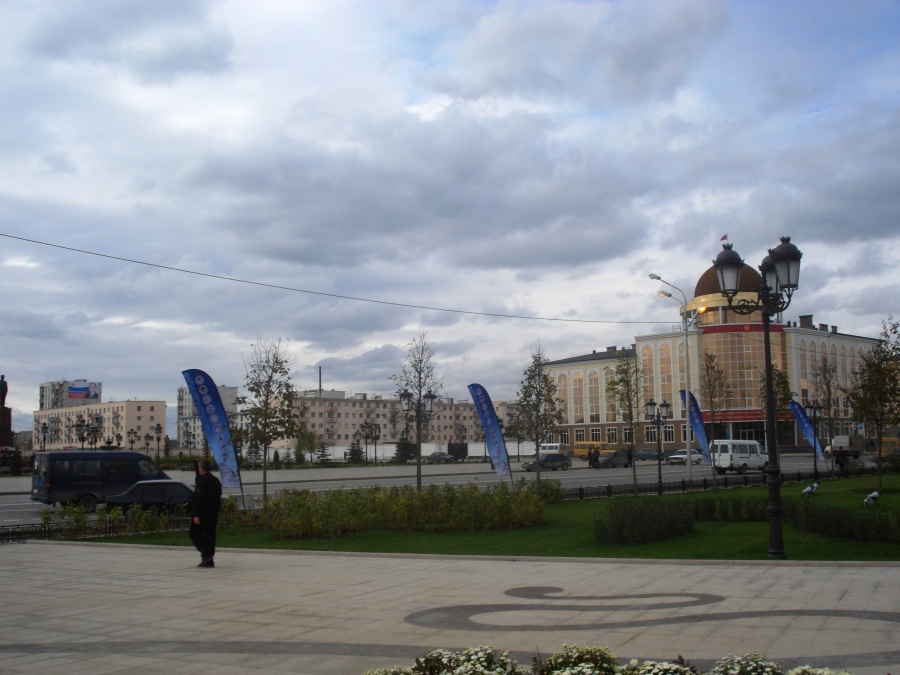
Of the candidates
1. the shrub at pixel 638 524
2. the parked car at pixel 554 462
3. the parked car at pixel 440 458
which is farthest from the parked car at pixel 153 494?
the parked car at pixel 440 458

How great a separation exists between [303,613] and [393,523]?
32.6ft

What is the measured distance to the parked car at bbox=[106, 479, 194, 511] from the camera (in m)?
24.6

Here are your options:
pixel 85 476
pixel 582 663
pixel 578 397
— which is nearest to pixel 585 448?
pixel 578 397

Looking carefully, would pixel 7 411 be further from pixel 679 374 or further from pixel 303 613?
pixel 679 374

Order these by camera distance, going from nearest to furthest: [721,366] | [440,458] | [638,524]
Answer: [638,524] < [721,366] < [440,458]

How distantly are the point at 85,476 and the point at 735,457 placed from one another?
34623 mm

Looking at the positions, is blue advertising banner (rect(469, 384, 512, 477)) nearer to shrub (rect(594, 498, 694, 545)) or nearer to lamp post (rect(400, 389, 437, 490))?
lamp post (rect(400, 389, 437, 490))

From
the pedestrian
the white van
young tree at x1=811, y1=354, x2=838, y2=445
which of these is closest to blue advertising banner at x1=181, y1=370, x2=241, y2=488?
the pedestrian

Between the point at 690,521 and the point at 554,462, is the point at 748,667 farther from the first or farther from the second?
the point at 554,462

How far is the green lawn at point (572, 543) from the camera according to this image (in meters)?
13.6

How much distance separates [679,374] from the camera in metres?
88.8

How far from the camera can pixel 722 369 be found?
78.1 meters

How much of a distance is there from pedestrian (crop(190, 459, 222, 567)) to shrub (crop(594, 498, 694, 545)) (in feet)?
22.9

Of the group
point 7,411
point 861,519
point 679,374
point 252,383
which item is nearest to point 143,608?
point 861,519
